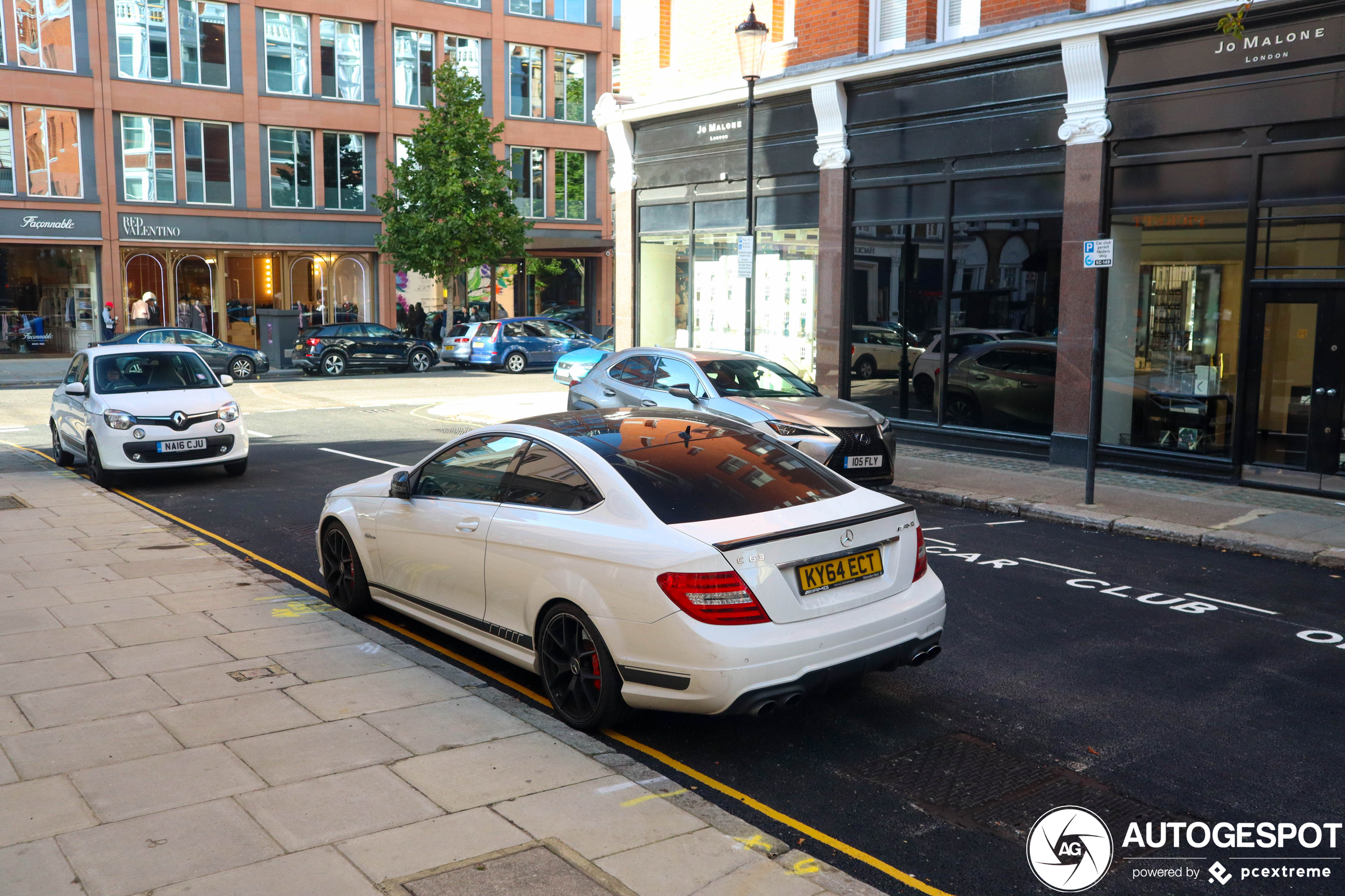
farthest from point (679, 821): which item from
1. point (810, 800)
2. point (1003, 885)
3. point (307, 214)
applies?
point (307, 214)

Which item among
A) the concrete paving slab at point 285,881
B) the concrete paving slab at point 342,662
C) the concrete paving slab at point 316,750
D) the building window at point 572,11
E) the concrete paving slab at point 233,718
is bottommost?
the concrete paving slab at point 342,662

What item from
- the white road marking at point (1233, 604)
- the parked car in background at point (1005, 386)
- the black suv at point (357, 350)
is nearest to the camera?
the white road marking at point (1233, 604)

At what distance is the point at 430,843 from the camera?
4.02m

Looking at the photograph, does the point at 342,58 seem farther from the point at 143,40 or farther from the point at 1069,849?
the point at 1069,849

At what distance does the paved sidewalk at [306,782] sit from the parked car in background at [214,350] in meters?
23.1

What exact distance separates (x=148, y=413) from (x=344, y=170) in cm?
3083

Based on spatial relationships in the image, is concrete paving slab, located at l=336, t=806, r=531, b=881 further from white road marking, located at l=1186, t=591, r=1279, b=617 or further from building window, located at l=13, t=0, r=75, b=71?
building window, located at l=13, t=0, r=75, b=71

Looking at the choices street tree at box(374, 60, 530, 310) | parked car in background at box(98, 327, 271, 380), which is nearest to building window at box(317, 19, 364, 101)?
street tree at box(374, 60, 530, 310)

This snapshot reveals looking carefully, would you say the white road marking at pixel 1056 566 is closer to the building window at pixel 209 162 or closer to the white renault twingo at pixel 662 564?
the white renault twingo at pixel 662 564

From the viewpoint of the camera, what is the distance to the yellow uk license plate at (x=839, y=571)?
5.07m

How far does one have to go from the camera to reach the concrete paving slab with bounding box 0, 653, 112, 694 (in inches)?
226

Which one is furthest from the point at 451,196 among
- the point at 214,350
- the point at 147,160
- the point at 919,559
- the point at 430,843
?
the point at 430,843

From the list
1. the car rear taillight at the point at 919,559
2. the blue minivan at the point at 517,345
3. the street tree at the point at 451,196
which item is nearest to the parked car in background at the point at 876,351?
the car rear taillight at the point at 919,559

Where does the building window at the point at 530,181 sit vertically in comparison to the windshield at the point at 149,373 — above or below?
above
